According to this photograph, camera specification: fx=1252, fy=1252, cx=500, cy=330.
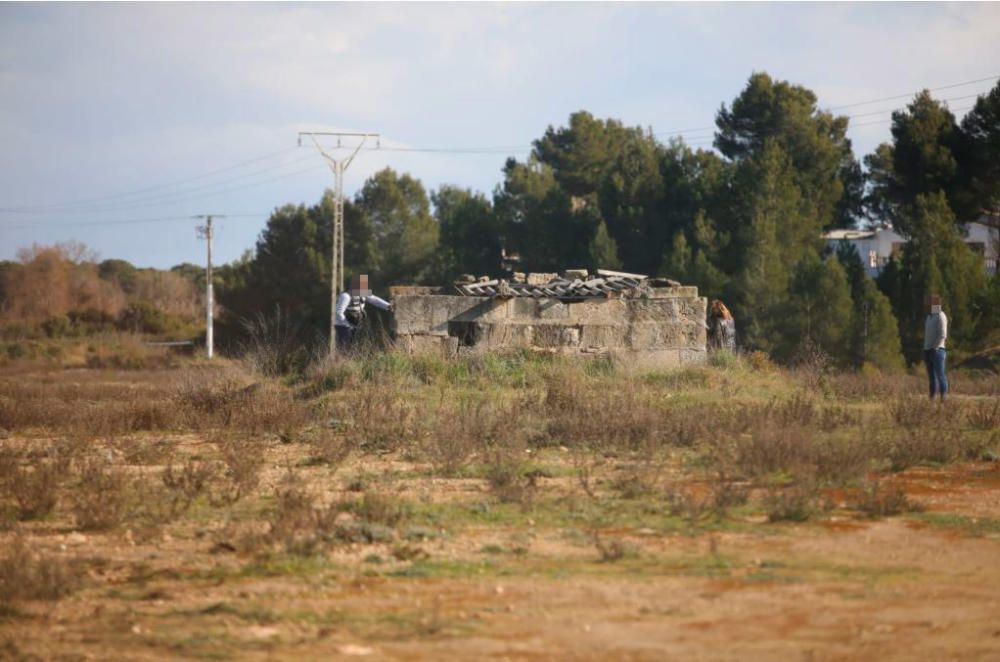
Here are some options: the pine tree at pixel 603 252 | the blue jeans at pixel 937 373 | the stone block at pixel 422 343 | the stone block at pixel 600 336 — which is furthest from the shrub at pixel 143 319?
the blue jeans at pixel 937 373

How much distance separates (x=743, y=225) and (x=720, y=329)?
1629cm

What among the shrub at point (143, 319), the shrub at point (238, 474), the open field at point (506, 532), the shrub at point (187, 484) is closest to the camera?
the open field at point (506, 532)

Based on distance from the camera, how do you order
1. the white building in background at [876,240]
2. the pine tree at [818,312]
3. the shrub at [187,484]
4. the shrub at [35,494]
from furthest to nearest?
1. the white building in background at [876,240]
2. the pine tree at [818,312]
3. the shrub at [187,484]
4. the shrub at [35,494]

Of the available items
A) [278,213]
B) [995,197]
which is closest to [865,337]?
[995,197]

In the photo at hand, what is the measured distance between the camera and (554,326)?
60.3 ft

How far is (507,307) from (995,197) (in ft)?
76.2

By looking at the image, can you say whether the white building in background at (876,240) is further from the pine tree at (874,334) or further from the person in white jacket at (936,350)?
the person in white jacket at (936,350)

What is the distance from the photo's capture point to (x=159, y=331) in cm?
5809

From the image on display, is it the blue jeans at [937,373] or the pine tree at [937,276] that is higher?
the pine tree at [937,276]

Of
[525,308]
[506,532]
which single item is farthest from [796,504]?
[525,308]

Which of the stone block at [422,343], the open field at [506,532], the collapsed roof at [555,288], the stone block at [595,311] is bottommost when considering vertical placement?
the open field at [506,532]

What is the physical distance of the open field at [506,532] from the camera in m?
5.46

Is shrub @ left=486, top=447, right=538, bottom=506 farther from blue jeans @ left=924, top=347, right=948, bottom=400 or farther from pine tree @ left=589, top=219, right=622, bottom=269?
pine tree @ left=589, top=219, right=622, bottom=269

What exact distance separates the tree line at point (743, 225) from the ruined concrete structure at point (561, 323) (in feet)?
37.6
